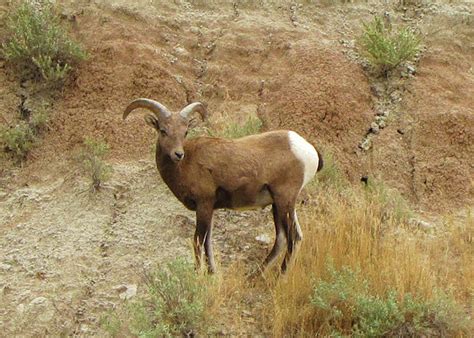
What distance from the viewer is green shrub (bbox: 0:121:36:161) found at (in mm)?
8344

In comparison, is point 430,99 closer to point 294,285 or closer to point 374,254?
point 374,254

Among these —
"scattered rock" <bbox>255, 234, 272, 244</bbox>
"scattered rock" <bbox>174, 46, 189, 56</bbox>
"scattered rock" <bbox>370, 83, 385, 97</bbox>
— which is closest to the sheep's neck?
"scattered rock" <bbox>255, 234, 272, 244</bbox>

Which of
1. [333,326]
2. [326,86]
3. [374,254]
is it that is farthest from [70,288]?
[326,86]

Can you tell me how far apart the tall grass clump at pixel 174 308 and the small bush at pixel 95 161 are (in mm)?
2221

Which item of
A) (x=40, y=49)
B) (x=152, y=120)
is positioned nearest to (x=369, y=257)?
(x=152, y=120)

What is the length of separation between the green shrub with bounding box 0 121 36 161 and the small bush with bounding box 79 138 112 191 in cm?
76

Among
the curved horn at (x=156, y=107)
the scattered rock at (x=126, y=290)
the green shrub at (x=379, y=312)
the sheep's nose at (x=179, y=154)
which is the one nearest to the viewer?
the green shrub at (x=379, y=312)

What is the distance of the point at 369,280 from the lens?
6285mm

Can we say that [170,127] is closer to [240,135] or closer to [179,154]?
[179,154]

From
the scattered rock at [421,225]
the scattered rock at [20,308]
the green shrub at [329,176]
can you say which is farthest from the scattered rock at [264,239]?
the scattered rock at [20,308]

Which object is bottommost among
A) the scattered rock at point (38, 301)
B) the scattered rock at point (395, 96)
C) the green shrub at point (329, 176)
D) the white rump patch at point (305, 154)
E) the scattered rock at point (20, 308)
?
the scattered rock at point (20, 308)

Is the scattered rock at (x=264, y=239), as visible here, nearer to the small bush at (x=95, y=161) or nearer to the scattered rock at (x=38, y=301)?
the small bush at (x=95, y=161)

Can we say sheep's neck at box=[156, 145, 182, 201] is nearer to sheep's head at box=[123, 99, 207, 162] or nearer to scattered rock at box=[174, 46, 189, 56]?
sheep's head at box=[123, 99, 207, 162]

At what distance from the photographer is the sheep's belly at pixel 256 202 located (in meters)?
6.40
